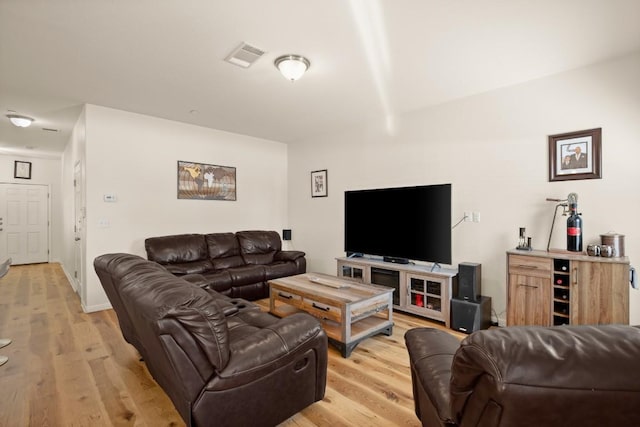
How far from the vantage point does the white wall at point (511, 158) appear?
9.04ft

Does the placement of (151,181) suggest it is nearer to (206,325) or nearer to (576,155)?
(206,325)

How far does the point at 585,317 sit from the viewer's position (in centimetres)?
253

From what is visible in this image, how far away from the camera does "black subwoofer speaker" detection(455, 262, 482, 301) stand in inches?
128

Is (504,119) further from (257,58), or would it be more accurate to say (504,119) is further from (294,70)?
(257,58)

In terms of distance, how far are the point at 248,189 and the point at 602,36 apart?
4802 millimetres

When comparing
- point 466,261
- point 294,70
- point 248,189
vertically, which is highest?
point 294,70

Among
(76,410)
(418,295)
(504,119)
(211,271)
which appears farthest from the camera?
(211,271)

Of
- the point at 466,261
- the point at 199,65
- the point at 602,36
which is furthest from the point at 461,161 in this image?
the point at 199,65

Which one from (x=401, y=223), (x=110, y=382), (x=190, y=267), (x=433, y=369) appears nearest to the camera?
(x=433, y=369)

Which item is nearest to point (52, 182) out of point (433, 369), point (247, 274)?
point (247, 274)

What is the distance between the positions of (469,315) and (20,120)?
6368 mm

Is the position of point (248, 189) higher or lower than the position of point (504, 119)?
lower

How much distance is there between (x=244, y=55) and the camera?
2.70 meters

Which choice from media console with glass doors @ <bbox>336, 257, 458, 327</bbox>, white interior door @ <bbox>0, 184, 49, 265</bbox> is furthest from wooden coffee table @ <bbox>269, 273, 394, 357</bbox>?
white interior door @ <bbox>0, 184, 49, 265</bbox>
